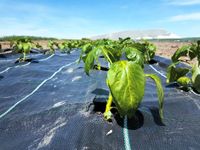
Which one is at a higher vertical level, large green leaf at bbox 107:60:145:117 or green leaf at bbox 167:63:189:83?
large green leaf at bbox 107:60:145:117

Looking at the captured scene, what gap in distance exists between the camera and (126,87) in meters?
1.84

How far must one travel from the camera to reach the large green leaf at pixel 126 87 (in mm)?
1811

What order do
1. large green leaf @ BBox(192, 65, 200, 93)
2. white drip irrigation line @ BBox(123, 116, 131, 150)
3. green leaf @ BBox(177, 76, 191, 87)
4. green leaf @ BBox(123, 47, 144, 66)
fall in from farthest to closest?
green leaf @ BBox(177, 76, 191, 87), large green leaf @ BBox(192, 65, 200, 93), green leaf @ BBox(123, 47, 144, 66), white drip irrigation line @ BBox(123, 116, 131, 150)

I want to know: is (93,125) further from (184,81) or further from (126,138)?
(184,81)

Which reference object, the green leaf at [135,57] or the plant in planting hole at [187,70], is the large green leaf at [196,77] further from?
the green leaf at [135,57]

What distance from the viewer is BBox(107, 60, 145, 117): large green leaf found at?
5.94 feet

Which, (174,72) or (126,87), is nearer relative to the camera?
(126,87)

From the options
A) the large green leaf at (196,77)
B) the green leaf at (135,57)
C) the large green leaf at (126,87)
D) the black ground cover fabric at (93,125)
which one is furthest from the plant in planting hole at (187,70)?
the large green leaf at (126,87)

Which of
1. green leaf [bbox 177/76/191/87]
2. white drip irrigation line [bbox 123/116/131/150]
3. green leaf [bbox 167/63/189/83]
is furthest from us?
green leaf [bbox 167/63/189/83]

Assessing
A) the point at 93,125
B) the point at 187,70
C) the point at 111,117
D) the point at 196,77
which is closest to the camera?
the point at 93,125

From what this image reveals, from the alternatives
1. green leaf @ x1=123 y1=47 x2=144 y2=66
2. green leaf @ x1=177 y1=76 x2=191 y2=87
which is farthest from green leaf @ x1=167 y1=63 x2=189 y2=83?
green leaf @ x1=123 y1=47 x2=144 y2=66

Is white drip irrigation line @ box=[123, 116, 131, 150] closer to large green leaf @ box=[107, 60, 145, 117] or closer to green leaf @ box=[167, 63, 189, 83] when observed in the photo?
large green leaf @ box=[107, 60, 145, 117]

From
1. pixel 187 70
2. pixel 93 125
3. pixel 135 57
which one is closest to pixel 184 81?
pixel 187 70

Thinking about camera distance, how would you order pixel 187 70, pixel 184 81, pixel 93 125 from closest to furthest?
pixel 93 125 → pixel 184 81 → pixel 187 70
